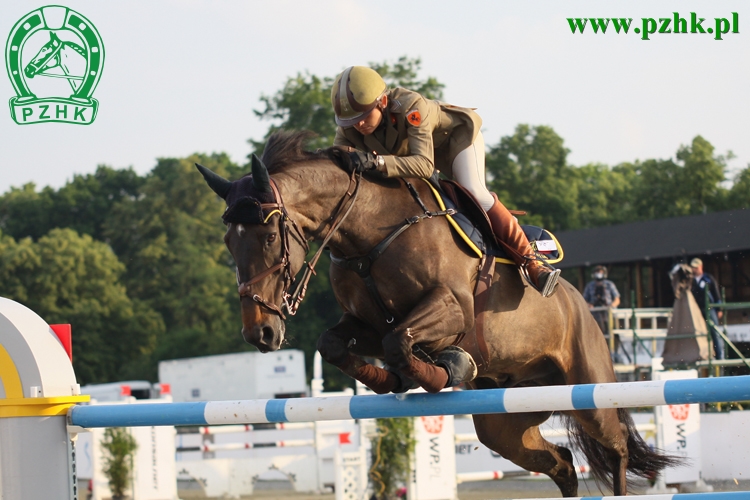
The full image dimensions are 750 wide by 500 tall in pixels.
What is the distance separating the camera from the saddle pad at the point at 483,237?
4.31m

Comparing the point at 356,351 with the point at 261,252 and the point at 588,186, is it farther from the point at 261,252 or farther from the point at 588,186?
the point at 588,186

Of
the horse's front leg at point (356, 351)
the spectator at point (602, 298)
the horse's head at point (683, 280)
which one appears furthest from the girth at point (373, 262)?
the spectator at point (602, 298)

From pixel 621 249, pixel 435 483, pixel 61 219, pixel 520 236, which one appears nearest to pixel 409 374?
pixel 520 236

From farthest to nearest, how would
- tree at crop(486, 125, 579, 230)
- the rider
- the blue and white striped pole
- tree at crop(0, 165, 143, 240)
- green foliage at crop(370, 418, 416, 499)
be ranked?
tree at crop(0, 165, 143, 240) → tree at crop(486, 125, 579, 230) → green foliage at crop(370, 418, 416, 499) → the rider → the blue and white striped pole

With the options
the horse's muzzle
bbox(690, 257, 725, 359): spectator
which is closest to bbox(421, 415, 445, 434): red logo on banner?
bbox(690, 257, 725, 359): spectator

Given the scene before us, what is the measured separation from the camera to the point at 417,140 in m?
4.21

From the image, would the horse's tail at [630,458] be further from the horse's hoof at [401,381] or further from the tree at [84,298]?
the tree at [84,298]

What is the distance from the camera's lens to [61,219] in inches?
2287

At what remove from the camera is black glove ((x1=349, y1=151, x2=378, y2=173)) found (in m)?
4.09

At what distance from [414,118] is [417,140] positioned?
0.11m

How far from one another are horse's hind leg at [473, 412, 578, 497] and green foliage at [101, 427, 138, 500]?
21.3 ft

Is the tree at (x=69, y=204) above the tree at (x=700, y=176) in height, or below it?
above

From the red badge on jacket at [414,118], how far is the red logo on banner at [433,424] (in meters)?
5.82

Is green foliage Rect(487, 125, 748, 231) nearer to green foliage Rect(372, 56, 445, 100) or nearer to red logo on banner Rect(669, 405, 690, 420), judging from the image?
green foliage Rect(372, 56, 445, 100)
